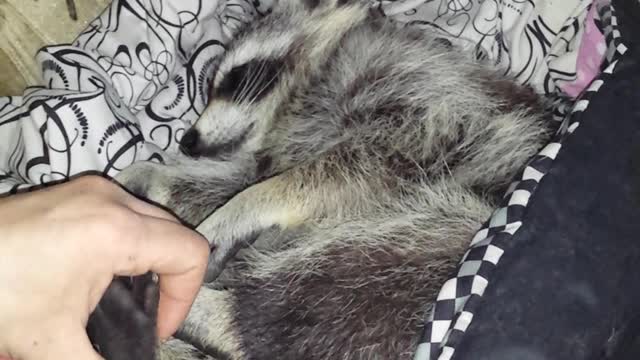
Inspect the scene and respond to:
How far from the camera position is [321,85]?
71.1 inches

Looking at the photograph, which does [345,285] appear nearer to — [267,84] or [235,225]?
[235,225]

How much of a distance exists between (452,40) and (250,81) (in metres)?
0.48

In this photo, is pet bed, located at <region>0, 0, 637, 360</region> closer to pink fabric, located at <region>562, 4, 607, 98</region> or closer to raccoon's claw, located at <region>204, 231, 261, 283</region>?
pink fabric, located at <region>562, 4, 607, 98</region>

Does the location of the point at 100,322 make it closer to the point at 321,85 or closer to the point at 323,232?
the point at 323,232

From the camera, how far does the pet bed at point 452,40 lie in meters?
1.28

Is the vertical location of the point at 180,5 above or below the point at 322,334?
above

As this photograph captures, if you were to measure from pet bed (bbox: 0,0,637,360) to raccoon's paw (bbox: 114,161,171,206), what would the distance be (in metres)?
0.07

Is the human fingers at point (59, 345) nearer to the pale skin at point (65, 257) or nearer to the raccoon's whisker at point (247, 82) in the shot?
the pale skin at point (65, 257)

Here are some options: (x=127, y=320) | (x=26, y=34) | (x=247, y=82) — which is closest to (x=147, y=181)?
(x=247, y=82)

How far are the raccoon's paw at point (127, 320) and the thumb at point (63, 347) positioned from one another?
7.5 inches

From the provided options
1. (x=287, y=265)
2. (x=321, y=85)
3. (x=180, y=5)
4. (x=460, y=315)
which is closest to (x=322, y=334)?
(x=287, y=265)

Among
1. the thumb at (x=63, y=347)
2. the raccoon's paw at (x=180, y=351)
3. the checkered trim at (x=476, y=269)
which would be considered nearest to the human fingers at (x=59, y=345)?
the thumb at (x=63, y=347)

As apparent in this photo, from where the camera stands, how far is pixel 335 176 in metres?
1.63

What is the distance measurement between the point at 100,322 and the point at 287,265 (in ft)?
1.56
